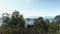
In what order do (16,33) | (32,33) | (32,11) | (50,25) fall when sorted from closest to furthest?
(16,33) < (32,33) < (32,11) < (50,25)

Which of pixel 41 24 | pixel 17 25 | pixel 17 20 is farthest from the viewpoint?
pixel 41 24

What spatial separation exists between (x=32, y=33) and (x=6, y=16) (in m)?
1.51

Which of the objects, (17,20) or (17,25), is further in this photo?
(17,20)

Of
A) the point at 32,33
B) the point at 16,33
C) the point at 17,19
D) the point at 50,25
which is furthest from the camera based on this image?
the point at 50,25

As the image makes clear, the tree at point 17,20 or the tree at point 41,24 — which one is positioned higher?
the tree at point 17,20

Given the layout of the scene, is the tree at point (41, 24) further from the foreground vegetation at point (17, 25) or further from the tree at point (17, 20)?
the tree at point (17, 20)

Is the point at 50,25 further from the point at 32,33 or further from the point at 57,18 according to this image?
the point at 32,33

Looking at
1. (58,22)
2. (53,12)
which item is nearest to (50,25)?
(58,22)

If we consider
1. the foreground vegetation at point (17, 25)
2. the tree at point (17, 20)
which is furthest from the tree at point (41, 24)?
the tree at point (17, 20)

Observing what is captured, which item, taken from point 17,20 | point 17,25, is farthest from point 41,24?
point 17,25

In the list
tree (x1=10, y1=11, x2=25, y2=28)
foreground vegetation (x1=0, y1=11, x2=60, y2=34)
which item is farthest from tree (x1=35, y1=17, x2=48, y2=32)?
tree (x1=10, y1=11, x2=25, y2=28)

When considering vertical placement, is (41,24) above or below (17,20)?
below

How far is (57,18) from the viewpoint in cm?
855

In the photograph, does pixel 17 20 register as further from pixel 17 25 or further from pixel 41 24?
pixel 41 24
